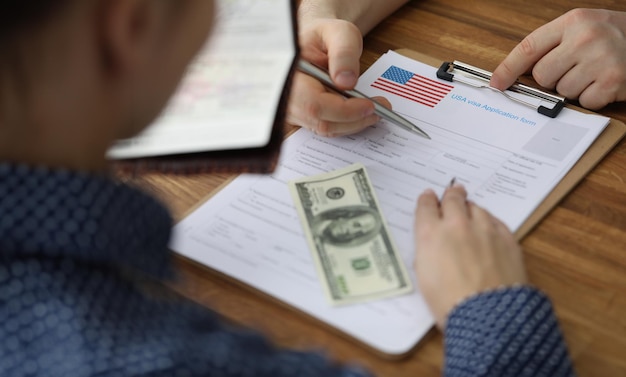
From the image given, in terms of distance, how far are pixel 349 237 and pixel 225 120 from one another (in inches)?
7.4

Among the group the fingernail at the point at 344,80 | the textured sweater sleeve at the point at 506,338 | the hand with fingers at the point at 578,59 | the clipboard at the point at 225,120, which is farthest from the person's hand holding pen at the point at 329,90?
the textured sweater sleeve at the point at 506,338

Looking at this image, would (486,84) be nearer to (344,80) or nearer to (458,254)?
(344,80)

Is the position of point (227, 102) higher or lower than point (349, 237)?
higher

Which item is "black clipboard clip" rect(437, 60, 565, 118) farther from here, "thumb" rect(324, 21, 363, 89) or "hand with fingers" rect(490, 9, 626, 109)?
"thumb" rect(324, 21, 363, 89)

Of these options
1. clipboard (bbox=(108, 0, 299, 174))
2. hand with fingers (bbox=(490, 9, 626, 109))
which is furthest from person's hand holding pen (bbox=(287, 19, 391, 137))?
hand with fingers (bbox=(490, 9, 626, 109))

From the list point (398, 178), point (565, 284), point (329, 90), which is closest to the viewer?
point (565, 284)

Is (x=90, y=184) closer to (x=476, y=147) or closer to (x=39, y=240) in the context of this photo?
(x=39, y=240)

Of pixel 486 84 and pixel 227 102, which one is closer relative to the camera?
pixel 227 102

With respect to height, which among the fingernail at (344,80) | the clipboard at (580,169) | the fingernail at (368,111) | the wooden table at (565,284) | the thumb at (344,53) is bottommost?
the wooden table at (565,284)

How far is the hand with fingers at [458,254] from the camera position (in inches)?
34.0

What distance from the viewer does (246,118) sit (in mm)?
958

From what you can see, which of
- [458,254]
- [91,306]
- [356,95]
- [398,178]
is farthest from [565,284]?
[91,306]

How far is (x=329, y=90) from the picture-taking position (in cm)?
114

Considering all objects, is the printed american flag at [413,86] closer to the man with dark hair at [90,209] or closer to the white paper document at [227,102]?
the white paper document at [227,102]
